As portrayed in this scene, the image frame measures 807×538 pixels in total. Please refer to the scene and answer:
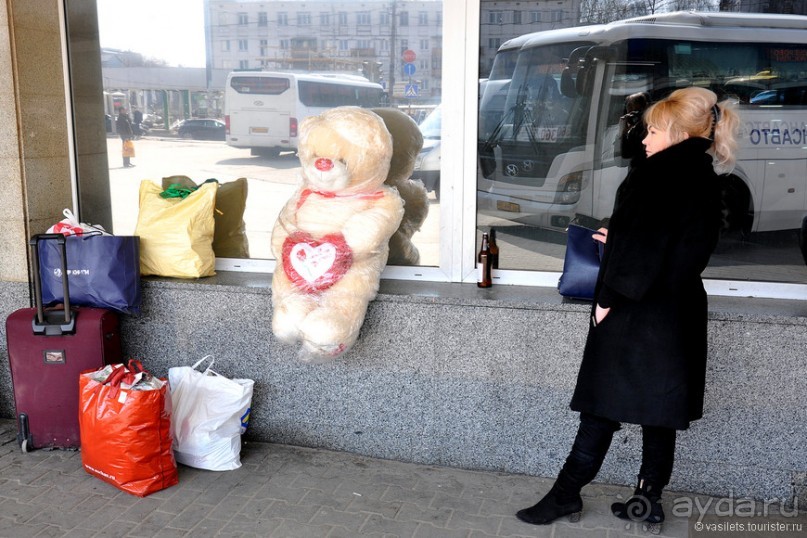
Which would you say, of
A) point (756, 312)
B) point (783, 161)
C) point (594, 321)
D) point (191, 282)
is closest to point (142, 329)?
point (191, 282)

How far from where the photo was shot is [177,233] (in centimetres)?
446

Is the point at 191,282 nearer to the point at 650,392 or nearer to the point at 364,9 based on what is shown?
the point at 364,9

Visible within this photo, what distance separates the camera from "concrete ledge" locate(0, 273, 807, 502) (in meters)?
3.75

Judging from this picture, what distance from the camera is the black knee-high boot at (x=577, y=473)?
3383mm

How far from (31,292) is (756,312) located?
3748mm

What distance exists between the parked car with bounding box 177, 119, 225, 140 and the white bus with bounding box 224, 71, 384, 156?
52mm

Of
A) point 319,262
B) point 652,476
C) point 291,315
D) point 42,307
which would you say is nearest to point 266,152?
point 319,262

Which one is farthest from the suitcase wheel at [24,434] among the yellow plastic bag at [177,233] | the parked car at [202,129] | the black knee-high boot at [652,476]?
the black knee-high boot at [652,476]

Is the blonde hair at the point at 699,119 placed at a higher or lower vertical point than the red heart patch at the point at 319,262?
higher

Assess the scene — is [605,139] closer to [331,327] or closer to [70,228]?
[331,327]

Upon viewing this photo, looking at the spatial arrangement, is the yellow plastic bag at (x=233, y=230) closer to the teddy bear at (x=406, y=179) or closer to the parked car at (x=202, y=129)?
the parked car at (x=202, y=129)

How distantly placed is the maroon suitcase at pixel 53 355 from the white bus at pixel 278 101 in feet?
3.97

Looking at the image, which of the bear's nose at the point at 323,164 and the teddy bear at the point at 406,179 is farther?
the teddy bear at the point at 406,179

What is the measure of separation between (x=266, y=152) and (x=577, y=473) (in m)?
2.45
